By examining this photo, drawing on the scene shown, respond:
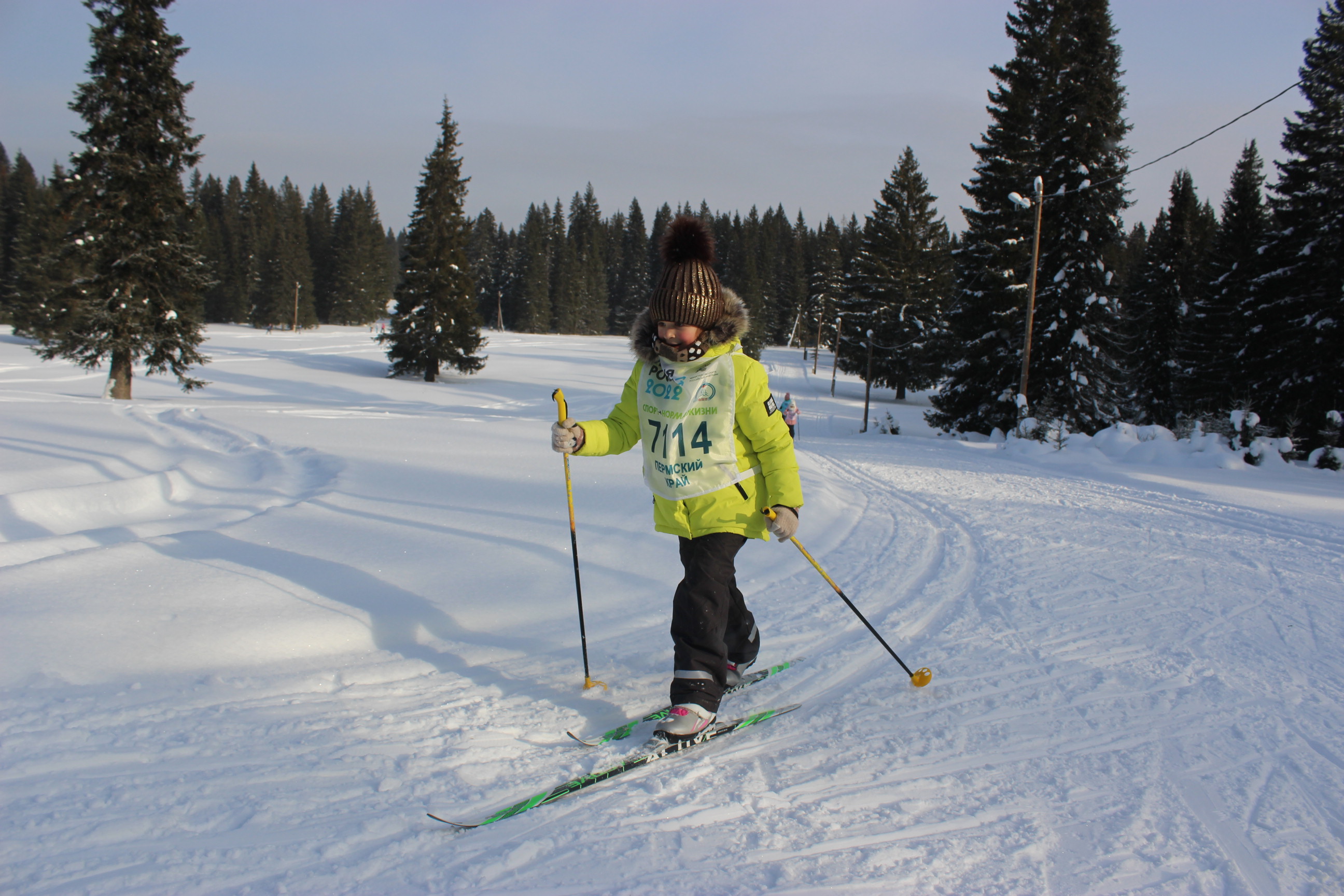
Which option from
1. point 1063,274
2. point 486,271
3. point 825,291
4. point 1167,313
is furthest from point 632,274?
point 1063,274

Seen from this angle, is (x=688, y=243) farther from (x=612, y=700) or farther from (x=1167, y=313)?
(x=1167, y=313)

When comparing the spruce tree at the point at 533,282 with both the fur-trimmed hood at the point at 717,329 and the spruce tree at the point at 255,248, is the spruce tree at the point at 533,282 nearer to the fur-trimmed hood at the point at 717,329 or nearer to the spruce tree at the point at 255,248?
the spruce tree at the point at 255,248

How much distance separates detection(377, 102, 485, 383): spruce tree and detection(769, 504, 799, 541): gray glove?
31746 millimetres

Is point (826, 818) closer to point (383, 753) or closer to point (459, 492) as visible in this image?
point (383, 753)

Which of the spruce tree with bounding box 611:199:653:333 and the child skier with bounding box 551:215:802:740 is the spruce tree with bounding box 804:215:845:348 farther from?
the child skier with bounding box 551:215:802:740

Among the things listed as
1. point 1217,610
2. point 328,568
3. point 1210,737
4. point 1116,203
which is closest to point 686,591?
point 1210,737

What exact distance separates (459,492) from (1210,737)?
18.8 feet

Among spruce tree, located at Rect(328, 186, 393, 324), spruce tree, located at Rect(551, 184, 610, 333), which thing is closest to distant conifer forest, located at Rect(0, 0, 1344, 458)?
spruce tree, located at Rect(328, 186, 393, 324)

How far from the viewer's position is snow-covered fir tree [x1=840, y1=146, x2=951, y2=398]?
41406mm

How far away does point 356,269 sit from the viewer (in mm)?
69750

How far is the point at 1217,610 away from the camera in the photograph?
4.36 metres

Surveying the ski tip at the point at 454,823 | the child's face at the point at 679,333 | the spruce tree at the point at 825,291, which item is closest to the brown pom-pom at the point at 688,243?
the child's face at the point at 679,333

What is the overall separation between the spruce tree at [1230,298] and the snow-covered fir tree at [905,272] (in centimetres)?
1380

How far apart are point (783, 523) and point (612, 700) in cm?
118
